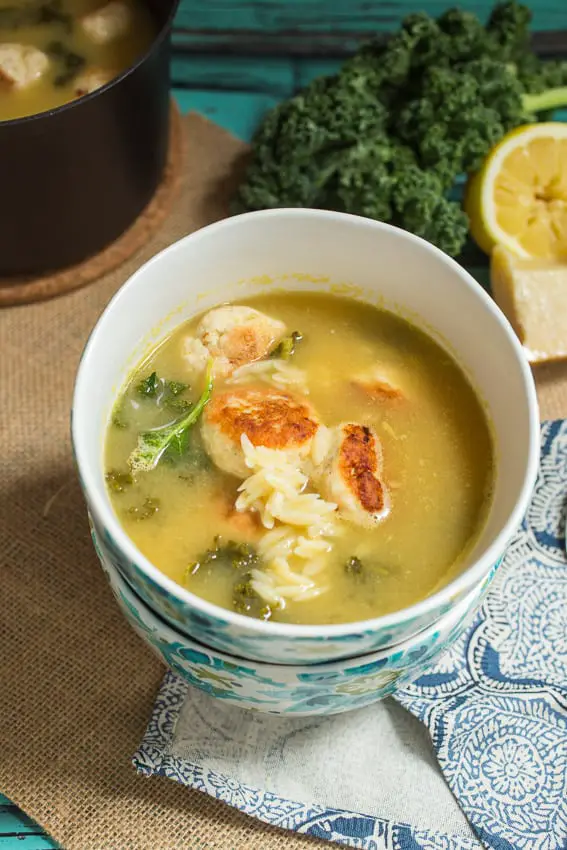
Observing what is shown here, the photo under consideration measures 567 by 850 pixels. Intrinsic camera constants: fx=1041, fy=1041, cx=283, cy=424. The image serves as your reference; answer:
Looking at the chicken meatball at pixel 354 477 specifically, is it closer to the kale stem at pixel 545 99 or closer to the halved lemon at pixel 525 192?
the halved lemon at pixel 525 192

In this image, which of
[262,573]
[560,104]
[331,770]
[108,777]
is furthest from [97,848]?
[560,104]

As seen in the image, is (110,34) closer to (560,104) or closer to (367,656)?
(560,104)

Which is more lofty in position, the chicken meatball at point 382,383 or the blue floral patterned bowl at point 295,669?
the chicken meatball at point 382,383

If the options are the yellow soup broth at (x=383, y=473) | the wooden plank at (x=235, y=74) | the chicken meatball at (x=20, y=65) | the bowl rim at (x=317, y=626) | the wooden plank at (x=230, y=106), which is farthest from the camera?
the wooden plank at (x=235, y=74)

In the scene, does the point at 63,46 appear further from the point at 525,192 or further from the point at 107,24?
the point at 525,192

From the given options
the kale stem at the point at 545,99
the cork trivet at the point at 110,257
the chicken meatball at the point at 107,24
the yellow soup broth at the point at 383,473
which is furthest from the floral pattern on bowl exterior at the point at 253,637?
the kale stem at the point at 545,99

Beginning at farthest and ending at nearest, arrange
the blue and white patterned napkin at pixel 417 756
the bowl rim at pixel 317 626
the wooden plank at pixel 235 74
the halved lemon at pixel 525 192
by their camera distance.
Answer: the wooden plank at pixel 235 74
the halved lemon at pixel 525 192
the blue and white patterned napkin at pixel 417 756
the bowl rim at pixel 317 626

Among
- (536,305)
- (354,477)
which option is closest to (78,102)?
(354,477)
